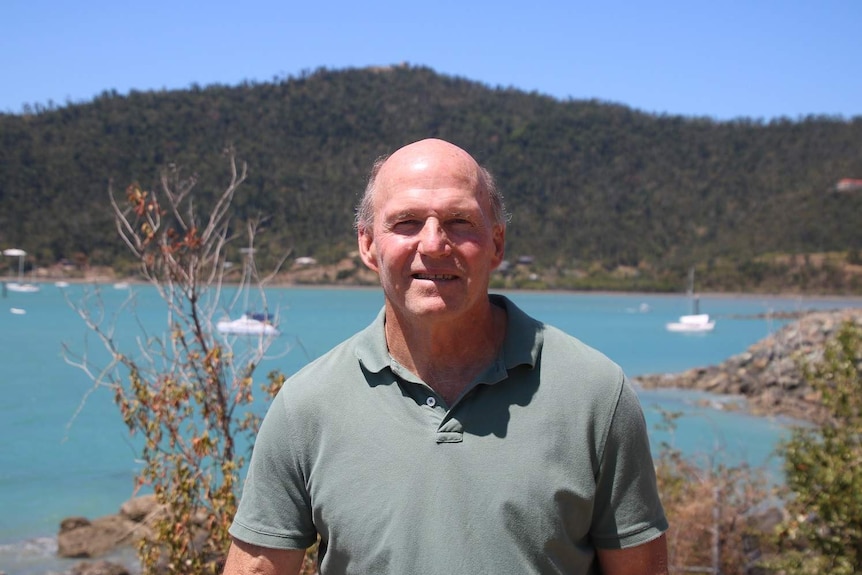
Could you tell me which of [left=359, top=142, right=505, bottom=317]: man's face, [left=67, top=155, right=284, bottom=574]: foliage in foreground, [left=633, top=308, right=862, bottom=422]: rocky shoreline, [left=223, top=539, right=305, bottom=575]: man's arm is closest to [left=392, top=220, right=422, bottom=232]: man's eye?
[left=359, top=142, right=505, bottom=317]: man's face

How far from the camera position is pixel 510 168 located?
101 meters

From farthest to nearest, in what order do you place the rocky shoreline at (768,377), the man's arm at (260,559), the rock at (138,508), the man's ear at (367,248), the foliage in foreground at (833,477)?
1. the rocky shoreline at (768,377)
2. the rock at (138,508)
3. the foliage in foreground at (833,477)
4. the man's ear at (367,248)
5. the man's arm at (260,559)

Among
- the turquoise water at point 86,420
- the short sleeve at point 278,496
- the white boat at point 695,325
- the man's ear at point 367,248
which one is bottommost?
the white boat at point 695,325

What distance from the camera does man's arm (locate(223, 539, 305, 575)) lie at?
5.00 ft

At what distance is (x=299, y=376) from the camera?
5.14ft

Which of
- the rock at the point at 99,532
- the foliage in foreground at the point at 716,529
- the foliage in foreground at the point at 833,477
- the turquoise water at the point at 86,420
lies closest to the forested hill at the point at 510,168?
the turquoise water at the point at 86,420

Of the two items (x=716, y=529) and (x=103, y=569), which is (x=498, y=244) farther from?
(x=103, y=569)

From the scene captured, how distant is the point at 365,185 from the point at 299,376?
15.7 inches

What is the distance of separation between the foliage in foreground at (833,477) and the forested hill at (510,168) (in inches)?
2011

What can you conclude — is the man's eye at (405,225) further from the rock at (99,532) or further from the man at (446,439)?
the rock at (99,532)

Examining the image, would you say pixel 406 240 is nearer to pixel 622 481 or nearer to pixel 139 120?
pixel 622 481

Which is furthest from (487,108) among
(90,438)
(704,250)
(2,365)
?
(90,438)

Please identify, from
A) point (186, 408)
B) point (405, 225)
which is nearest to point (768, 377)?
point (186, 408)

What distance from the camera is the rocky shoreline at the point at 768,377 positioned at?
2008cm
